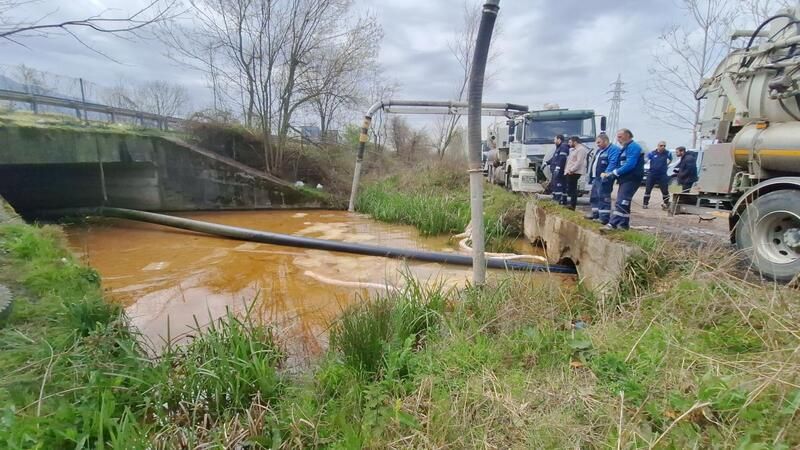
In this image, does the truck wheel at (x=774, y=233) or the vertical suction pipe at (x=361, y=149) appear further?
the vertical suction pipe at (x=361, y=149)

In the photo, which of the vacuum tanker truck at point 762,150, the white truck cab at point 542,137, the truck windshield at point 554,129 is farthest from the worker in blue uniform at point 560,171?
the vacuum tanker truck at point 762,150

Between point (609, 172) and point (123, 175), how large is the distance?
1384cm

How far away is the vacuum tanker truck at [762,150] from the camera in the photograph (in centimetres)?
364

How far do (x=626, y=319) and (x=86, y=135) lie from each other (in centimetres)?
1274

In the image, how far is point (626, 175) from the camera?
5.73m

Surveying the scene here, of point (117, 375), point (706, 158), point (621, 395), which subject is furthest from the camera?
point (706, 158)

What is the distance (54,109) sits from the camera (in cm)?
1023

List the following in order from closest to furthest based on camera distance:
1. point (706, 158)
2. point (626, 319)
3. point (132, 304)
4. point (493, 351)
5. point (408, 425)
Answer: point (408, 425) → point (493, 351) → point (626, 319) → point (706, 158) → point (132, 304)

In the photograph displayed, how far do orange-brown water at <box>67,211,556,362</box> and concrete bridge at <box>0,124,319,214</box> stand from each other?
1840mm

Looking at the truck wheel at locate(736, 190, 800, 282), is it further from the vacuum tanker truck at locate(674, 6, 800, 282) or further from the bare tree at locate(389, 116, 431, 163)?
the bare tree at locate(389, 116, 431, 163)

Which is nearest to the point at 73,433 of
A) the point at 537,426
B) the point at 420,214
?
the point at 537,426

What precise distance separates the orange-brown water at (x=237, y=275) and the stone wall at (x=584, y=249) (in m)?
0.86

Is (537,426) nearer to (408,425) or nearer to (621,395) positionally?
(621,395)

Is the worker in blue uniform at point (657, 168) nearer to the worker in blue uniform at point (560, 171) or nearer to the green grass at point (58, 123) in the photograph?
the worker in blue uniform at point (560, 171)
